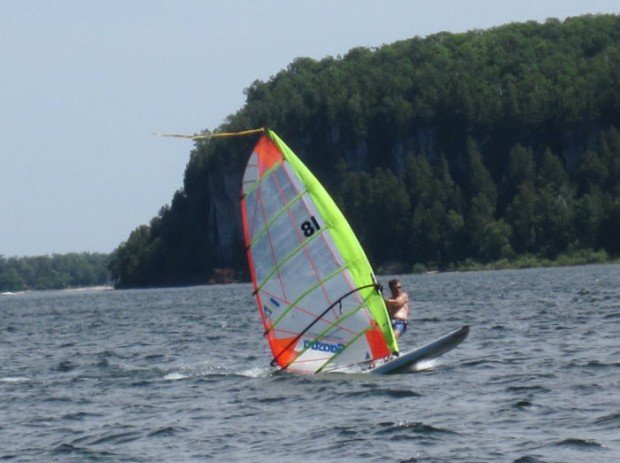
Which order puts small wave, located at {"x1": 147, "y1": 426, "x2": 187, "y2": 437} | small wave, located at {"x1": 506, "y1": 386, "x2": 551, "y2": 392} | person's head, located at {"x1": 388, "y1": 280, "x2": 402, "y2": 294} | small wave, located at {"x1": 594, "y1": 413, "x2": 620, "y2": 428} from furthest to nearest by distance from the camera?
1. person's head, located at {"x1": 388, "y1": 280, "x2": 402, "y2": 294}
2. small wave, located at {"x1": 506, "y1": 386, "x2": 551, "y2": 392}
3. small wave, located at {"x1": 147, "y1": 426, "x2": 187, "y2": 437}
4. small wave, located at {"x1": 594, "y1": 413, "x2": 620, "y2": 428}

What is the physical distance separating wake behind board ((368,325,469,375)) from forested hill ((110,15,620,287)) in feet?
373

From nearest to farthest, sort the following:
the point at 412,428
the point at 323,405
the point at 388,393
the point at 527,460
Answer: the point at 527,460, the point at 412,428, the point at 323,405, the point at 388,393

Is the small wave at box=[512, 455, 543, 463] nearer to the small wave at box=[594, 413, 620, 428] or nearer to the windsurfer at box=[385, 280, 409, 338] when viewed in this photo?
the small wave at box=[594, 413, 620, 428]

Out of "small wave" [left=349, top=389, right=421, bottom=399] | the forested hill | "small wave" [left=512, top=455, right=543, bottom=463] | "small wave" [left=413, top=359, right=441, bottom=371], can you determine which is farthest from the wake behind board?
the forested hill

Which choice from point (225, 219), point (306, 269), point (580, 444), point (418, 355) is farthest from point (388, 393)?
point (225, 219)

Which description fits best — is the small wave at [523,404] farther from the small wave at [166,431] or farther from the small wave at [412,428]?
the small wave at [166,431]

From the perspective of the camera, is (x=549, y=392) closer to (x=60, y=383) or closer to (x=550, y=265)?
(x=60, y=383)

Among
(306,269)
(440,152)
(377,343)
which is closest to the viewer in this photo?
(306,269)

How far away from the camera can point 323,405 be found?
23.7 metres

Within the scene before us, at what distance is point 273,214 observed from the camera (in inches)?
1062

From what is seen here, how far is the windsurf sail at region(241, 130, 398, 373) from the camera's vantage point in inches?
1053

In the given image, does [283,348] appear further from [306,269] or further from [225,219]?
[225,219]

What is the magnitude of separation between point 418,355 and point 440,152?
139819mm

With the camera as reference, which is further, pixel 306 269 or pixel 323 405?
pixel 306 269
